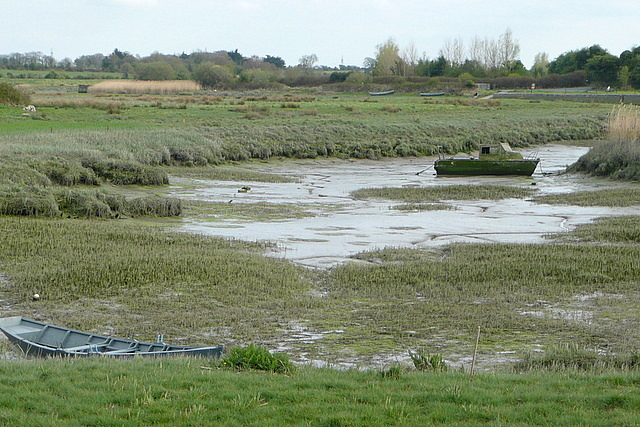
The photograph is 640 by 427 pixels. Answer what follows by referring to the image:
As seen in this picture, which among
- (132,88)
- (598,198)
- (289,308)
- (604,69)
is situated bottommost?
(289,308)

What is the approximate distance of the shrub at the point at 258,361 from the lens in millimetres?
9104

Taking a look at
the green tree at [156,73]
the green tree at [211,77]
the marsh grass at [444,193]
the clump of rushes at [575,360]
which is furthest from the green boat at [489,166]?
the green tree at [156,73]

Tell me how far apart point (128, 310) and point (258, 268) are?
376cm

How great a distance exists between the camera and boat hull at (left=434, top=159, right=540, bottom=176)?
40.2 metres

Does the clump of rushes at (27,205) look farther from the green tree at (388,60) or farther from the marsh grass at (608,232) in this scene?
the green tree at (388,60)

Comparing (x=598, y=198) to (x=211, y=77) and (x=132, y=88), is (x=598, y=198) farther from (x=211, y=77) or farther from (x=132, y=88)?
(x=211, y=77)

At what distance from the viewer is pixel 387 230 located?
23.6 meters

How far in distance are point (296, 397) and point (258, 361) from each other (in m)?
1.61

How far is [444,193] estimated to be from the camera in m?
33.3

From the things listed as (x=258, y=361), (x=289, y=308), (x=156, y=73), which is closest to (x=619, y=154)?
(x=289, y=308)

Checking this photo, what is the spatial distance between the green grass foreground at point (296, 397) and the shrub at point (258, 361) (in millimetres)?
219

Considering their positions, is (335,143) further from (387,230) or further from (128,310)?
(128,310)

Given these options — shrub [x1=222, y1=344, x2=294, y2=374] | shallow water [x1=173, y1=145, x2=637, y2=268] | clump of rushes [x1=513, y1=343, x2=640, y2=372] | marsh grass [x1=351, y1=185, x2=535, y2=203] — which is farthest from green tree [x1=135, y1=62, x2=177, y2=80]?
shrub [x1=222, y1=344, x2=294, y2=374]

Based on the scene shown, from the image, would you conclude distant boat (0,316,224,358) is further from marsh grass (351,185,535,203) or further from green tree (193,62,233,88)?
green tree (193,62,233,88)
